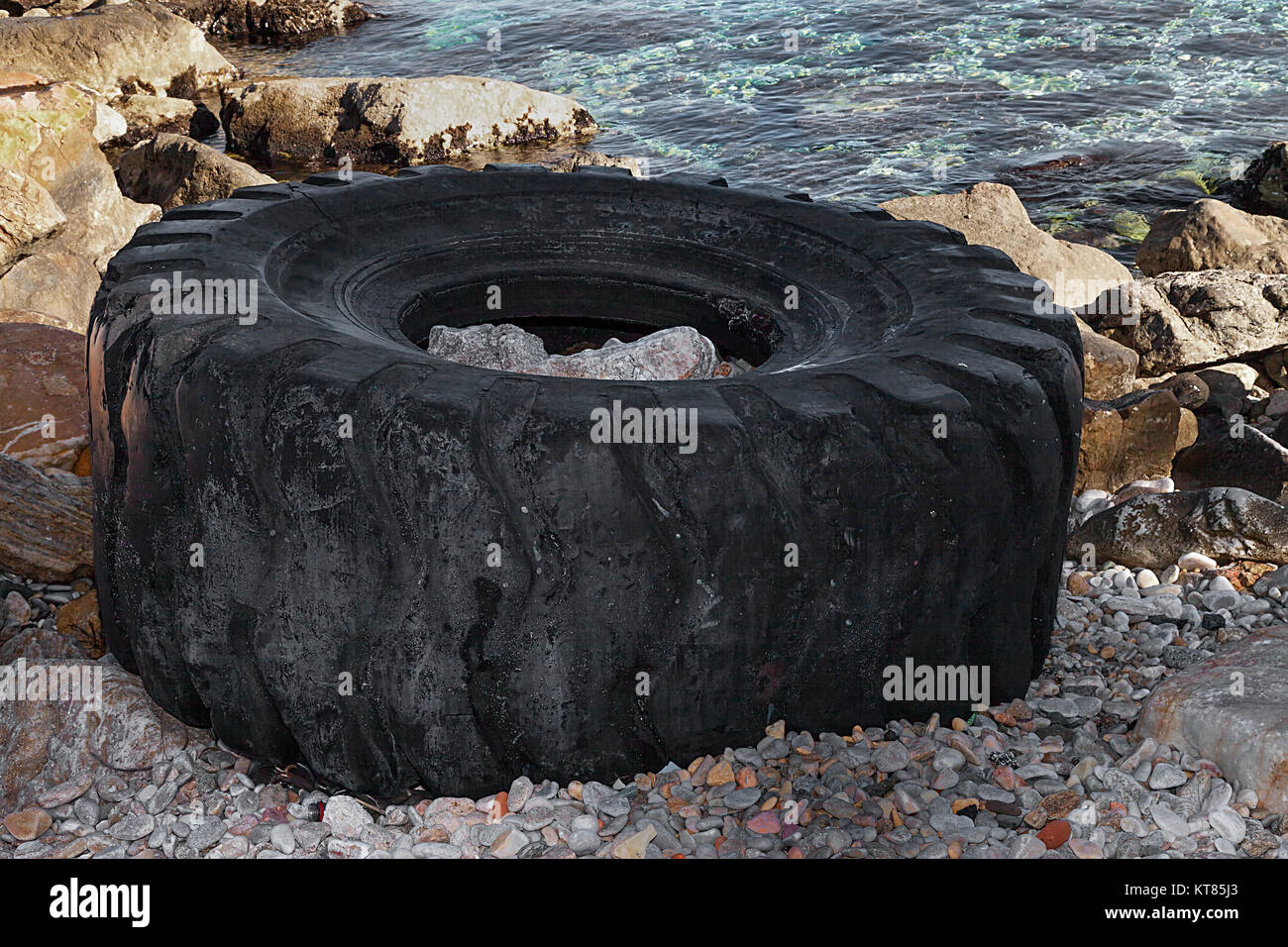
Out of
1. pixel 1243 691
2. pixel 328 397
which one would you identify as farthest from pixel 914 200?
pixel 328 397

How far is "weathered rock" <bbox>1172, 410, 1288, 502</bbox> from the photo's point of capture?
16.1 feet

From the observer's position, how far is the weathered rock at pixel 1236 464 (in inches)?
193

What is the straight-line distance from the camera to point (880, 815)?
255cm

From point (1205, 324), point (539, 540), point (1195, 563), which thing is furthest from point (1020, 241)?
point (539, 540)

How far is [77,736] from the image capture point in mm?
2844

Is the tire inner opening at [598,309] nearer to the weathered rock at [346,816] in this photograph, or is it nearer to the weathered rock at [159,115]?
the weathered rock at [346,816]

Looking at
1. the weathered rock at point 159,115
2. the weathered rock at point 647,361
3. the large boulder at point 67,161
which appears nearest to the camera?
the weathered rock at point 647,361

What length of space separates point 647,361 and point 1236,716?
1818mm

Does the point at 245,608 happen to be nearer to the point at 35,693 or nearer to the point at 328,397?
the point at 328,397

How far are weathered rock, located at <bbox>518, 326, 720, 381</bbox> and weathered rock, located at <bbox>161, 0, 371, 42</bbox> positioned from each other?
18.5 metres

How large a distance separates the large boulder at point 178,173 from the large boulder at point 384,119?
10.2 feet

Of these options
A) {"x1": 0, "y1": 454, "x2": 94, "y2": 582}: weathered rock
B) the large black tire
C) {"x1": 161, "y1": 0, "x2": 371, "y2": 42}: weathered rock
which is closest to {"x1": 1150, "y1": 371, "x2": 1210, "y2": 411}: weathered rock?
the large black tire

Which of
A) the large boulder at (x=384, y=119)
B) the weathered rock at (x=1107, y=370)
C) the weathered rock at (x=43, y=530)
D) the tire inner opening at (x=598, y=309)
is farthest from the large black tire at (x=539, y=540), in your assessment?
the large boulder at (x=384, y=119)

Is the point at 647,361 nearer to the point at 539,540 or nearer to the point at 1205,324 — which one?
the point at 539,540
